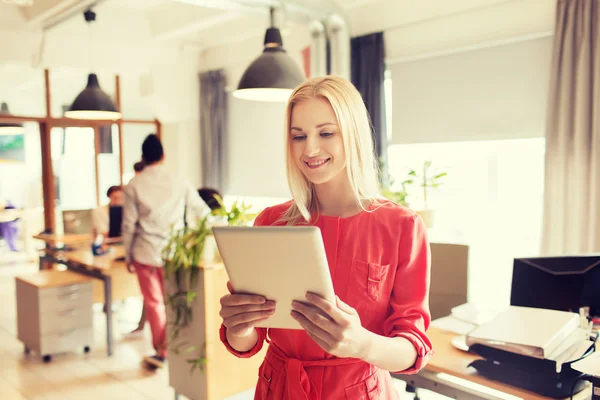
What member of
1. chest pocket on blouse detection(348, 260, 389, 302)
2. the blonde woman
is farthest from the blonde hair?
chest pocket on blouse detection(348, 260, 389, 302)

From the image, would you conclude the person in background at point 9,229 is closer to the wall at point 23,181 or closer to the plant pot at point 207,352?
the wall at point 23,181

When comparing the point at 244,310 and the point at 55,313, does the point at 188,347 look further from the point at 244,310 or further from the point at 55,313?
the point at 244,310

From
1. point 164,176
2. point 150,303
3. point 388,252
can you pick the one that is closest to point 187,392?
point 150,303

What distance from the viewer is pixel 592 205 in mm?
3875

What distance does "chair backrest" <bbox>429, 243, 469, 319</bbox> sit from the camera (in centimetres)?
257

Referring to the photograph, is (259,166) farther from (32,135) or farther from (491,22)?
(491,22)

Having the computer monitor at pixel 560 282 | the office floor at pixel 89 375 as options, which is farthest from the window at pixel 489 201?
the computer monitor at pixel 560 282

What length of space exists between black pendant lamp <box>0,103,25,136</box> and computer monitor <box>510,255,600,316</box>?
20.2 feet

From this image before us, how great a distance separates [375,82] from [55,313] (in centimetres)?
360

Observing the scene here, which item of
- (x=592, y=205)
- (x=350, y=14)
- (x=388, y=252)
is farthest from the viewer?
(x=350, y=14)

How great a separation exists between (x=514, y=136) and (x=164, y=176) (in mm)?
2890

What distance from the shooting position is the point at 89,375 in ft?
12.6

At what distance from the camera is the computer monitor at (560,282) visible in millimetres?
1902

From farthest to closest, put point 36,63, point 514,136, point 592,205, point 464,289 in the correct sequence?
1. point 36,63
2. point 514,136
3. point 592,205
4. point 464,289
